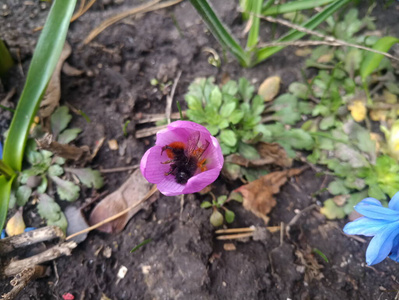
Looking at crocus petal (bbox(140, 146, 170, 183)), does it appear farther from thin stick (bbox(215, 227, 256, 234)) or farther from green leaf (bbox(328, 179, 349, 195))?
green leaf (bbox(328, 179, 349, 195))

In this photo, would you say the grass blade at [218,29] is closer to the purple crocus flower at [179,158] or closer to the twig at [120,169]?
the purple crocus flower at [179,158]

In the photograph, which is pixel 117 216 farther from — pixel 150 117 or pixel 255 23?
pixel 255 23

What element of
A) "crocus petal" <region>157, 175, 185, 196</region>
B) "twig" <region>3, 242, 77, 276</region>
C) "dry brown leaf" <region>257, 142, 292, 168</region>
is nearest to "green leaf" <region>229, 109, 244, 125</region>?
"dry brown leaf" <region>257, 142, 292, 168</region>

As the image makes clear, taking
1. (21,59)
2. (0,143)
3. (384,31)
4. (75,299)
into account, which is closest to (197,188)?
(75,299)

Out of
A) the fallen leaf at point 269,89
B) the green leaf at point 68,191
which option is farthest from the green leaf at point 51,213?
Answer: the fallen leaf at point 269,89

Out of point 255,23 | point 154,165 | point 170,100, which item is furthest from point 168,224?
point 255,23

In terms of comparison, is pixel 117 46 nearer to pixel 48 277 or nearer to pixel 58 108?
pixel 58 108
